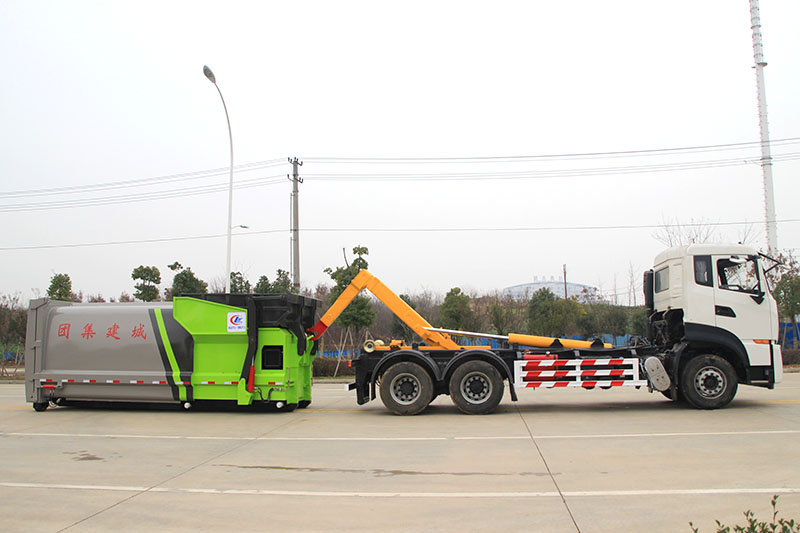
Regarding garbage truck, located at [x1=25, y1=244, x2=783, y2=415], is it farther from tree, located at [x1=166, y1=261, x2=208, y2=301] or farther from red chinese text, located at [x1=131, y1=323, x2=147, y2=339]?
tree, located at [x1=166, y1=261, x2=208, y2=301]

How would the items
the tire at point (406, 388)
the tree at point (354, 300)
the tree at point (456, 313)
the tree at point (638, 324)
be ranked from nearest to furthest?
the tire at point (406, 388) < the tree at point (354, 300) < the tree at point (456, 313) < the tree at point (638, 324)

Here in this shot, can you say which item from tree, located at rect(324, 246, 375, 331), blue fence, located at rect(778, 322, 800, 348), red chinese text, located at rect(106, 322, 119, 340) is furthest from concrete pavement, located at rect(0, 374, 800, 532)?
blue fence, located at rect(778, 322, 800, 348)

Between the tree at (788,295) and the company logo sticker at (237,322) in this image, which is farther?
the tree at (788,295)

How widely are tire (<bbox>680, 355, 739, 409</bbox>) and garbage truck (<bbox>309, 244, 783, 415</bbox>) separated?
0.06 feet

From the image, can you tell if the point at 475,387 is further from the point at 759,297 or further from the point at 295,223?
the point at 295,223

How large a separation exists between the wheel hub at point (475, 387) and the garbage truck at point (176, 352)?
11.5 feet

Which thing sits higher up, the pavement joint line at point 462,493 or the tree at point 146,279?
the tree at point 146,279

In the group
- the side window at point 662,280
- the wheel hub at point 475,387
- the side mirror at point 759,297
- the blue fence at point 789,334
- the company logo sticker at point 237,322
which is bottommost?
the wheel hub at point 475,387

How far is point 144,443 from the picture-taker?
31.7ft

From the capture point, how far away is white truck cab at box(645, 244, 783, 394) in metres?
11.7

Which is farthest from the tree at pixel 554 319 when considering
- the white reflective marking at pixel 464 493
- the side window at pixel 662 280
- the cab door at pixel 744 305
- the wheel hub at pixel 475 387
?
the white reflective marking at pixel 464 493

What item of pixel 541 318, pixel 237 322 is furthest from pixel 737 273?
pixel 541 318

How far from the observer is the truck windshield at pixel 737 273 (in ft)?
38.8

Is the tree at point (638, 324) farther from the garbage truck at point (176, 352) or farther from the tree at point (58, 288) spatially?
the tree at point (58, 288)
